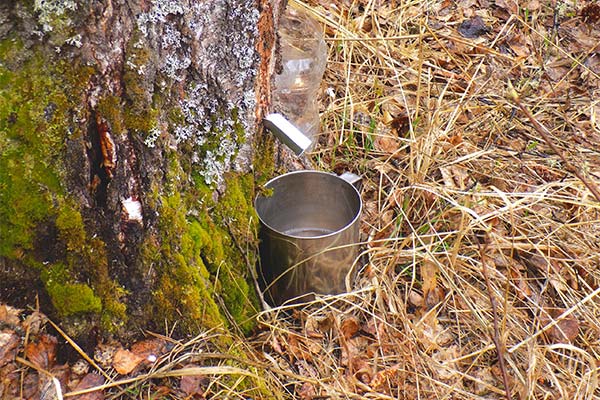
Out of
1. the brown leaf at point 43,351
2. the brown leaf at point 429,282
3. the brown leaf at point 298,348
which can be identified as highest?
the brown leaf at point 43,351

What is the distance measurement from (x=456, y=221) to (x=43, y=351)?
1486mm

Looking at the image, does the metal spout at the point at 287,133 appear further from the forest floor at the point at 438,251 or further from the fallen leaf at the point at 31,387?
the fallen leaf at the point at 31,387

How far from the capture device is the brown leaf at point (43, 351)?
1.63 meters

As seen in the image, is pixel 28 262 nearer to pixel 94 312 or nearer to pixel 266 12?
pixel 94 312

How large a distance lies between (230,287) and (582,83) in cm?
235

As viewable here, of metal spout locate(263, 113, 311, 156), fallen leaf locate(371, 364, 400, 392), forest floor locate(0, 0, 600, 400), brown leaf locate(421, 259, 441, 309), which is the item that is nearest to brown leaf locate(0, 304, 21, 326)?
forest floor locate(0, 0, 600, 400)

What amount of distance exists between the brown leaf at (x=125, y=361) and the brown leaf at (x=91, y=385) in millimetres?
54

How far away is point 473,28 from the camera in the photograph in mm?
3658

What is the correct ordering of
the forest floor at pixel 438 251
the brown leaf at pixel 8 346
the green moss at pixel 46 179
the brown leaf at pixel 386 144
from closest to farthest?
the green moss at pixel 46 179, the brown leaf at pixel 8 346, the forest floor at pixel 438 251, the brown leaf at pixel 386 144

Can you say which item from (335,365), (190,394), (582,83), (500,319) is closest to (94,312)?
(190,394)

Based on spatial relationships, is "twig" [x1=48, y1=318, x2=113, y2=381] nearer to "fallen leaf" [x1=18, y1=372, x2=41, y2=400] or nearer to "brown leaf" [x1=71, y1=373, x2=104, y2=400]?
"brown leaf" [x1=71, y1=373, x2=104, y2=400]

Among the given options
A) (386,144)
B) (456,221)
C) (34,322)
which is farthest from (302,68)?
(34,322)

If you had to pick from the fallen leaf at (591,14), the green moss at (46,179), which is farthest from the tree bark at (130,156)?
the fallen leaf at (591,14)

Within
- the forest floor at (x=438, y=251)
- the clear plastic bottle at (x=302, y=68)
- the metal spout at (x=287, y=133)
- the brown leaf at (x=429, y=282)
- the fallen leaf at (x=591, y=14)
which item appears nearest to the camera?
the forest floor at (x=438, y=251)
